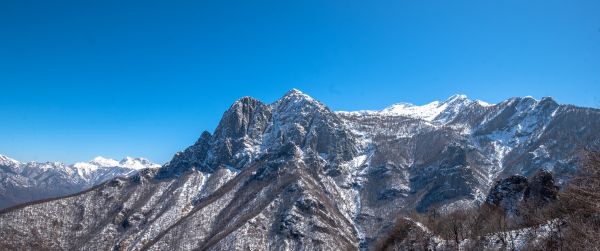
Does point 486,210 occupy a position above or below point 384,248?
above

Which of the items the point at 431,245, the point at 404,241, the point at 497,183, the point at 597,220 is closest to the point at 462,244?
the point at 431,245

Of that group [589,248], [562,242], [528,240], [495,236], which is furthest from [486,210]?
[589,248]

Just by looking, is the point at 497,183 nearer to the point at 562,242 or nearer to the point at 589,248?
the point at 562,242

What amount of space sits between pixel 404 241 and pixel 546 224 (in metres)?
27.2

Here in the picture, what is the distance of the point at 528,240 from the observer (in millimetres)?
65688

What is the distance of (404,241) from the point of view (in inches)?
3482

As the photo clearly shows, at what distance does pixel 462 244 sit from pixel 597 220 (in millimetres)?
25792

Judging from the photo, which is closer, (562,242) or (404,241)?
(562,242)

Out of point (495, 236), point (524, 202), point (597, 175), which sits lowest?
point (597, 175)

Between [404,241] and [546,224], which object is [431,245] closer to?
[404,241]

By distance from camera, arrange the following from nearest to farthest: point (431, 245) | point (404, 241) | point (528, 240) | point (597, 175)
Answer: point (597, 175)
point (528, 240)
point (431, 245)
point (404, 241)

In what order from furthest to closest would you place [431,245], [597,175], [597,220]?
[431,245], [597,220], [597,175]

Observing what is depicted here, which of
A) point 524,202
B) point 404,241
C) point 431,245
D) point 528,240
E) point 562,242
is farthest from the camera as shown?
point 524,202

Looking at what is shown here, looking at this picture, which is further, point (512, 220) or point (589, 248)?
point (512, 220)
